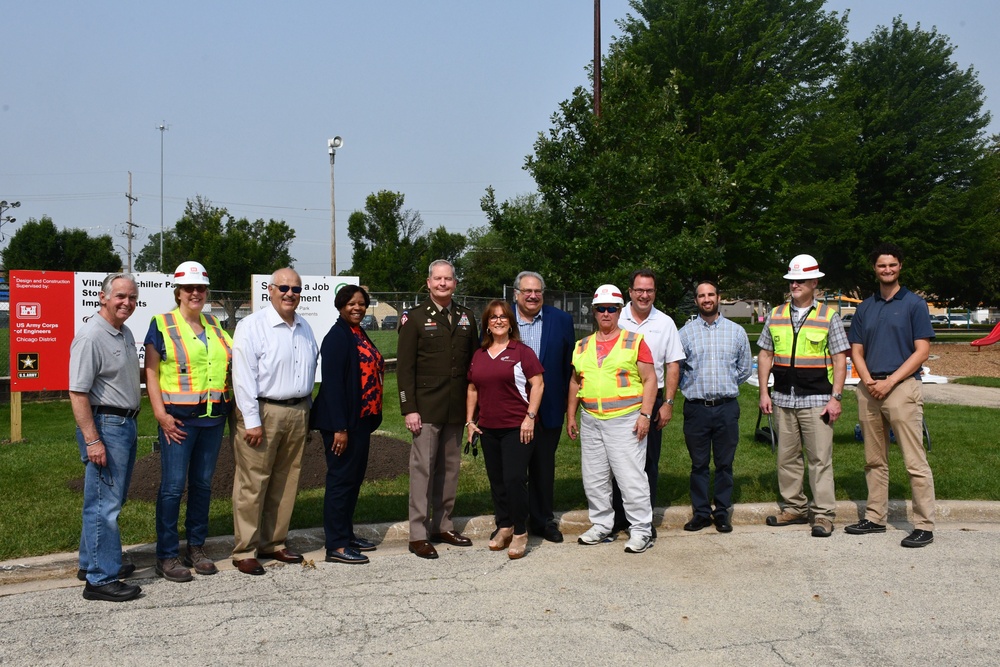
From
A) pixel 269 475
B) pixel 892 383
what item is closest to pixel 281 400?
pixel 269 475

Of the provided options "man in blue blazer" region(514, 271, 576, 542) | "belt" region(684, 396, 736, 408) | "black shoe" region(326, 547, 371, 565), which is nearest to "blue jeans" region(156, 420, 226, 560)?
"black shoe" region(326, 547, 371, 565)

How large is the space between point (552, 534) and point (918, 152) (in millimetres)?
32095

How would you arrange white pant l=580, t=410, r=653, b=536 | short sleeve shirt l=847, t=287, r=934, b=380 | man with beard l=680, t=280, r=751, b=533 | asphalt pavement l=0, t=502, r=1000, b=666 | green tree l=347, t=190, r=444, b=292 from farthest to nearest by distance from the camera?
green tree l=347, t=190, r=444, b=292
man with beard l=680, t=280, r=751, b=533
short sleeve shirt l=847, t=287, r=934, b=380
white pant l=580, t=410, r=653, b=536
asphalt pavement l=0, t=502, r=1000, b=666

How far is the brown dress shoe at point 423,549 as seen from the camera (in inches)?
232

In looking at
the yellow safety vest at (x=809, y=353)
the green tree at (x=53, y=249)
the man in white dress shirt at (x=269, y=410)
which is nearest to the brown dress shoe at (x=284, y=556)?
the man in white dress shirt at (x=269, y=410)

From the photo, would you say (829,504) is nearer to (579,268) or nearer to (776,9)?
(579,268)

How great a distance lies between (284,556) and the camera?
575 cm

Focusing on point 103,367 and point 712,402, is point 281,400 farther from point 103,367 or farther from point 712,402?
point 712,402

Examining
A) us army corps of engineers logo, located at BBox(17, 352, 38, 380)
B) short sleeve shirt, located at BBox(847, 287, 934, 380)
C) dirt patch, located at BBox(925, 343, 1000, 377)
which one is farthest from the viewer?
dirt patch, located at BBox(925, 343, 1000, 377)

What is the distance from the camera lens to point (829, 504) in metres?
6.48

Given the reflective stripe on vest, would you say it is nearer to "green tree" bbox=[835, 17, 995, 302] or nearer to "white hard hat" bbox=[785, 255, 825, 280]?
"white hard hat" bbox=[785, 255, 825, 280]

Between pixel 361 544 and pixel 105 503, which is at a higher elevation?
pixel 105 503

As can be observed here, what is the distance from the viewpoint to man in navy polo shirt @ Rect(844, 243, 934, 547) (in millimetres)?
6191

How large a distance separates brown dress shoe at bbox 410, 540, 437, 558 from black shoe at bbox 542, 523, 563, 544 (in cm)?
91
